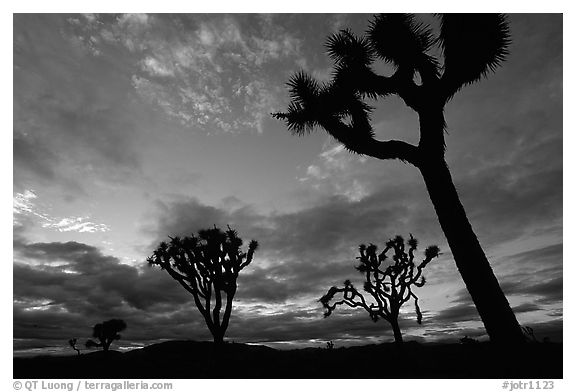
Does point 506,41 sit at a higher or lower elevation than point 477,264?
higher

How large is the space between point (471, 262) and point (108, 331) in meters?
29.1

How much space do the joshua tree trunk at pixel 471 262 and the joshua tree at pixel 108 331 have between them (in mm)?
28029

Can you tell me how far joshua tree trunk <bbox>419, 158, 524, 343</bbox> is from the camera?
4672mm

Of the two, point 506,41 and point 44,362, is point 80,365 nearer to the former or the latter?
point 44,362

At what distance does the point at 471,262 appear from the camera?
16.3ft

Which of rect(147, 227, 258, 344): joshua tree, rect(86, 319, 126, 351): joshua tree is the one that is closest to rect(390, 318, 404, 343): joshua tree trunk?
rect(147, 227, 258, 344): joshua tree

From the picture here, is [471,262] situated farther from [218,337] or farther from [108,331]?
[108,331]

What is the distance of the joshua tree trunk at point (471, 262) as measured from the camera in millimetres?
4672

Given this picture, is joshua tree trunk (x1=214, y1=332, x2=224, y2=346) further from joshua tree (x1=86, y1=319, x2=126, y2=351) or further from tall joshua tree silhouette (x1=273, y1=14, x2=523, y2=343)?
joshua tree (x1=86, y1=319, x2=126, y2=351)

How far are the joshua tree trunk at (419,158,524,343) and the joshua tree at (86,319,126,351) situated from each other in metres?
28.0
